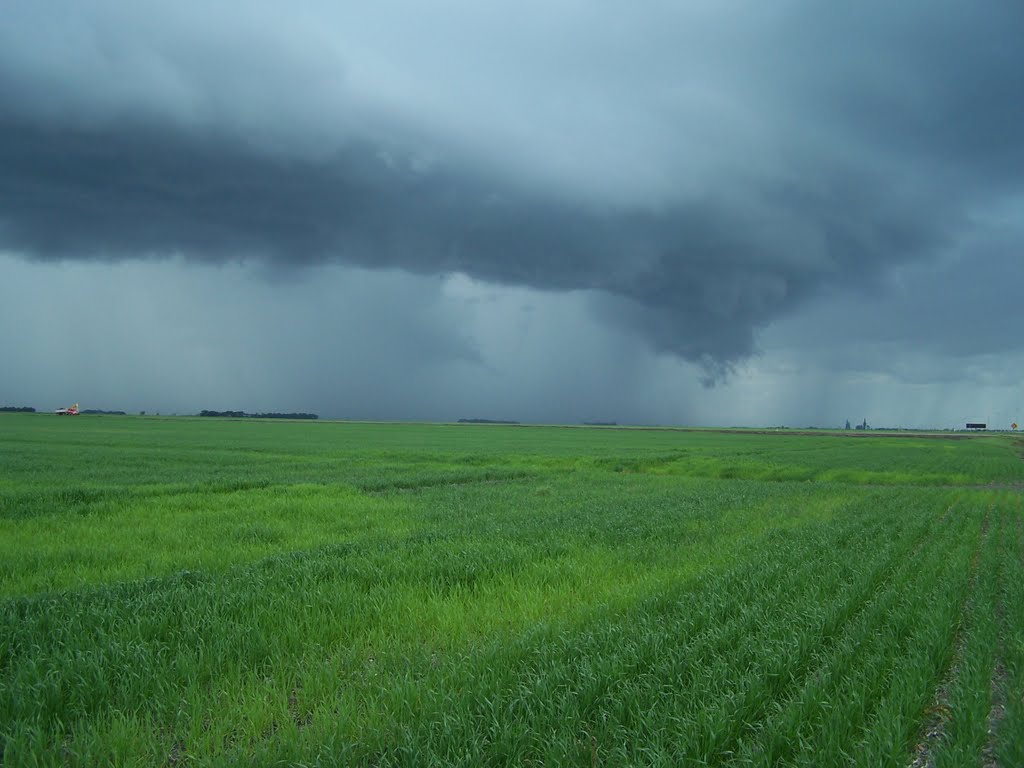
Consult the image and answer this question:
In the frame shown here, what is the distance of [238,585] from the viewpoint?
926cm

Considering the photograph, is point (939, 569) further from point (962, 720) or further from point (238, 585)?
point (238, 585)

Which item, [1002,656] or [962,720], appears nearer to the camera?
[962,720]

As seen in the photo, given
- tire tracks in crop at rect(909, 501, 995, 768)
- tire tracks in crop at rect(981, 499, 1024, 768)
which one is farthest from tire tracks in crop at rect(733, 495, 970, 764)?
tire tracks in crop at rect(981, 499, 1024, 768)

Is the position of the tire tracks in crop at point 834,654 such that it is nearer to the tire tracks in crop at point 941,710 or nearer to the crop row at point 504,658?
the crop row at point 504,658

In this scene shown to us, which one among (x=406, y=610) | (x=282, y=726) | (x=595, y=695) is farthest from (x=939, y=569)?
(x=282, y=726)

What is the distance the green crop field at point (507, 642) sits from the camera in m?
4.87

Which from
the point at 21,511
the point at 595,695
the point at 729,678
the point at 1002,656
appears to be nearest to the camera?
the point at 595,695

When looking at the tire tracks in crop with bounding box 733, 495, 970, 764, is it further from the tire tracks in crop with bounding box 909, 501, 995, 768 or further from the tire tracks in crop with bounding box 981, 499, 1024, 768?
the tire tracks in crop with bounding box 981, 499, 1024, 768

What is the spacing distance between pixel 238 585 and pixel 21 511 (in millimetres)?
12936

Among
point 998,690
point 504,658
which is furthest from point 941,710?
point 504,658

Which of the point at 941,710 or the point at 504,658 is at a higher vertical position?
the point at 504,658

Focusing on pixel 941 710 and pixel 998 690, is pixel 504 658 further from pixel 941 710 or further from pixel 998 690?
pixel 998 690

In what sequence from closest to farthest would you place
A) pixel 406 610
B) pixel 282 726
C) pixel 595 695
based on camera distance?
pixel 282 726
pixel 595 695
pixel 406 610

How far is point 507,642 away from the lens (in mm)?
6977
